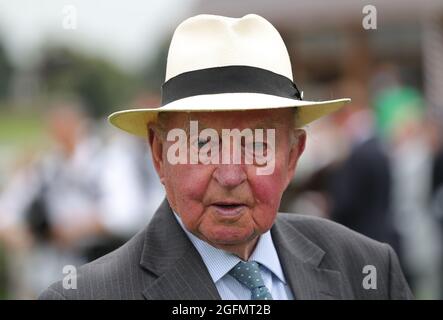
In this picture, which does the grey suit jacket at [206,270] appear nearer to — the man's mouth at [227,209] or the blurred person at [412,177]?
the man's mouth at [227,209]

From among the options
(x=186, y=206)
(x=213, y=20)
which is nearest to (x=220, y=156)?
(x=186, y=206)

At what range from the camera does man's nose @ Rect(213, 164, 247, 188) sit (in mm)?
2749

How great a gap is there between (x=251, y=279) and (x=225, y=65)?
0.66 metres

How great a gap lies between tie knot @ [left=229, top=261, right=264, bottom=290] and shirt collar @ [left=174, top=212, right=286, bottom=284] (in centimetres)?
2

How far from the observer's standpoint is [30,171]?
32.0ft

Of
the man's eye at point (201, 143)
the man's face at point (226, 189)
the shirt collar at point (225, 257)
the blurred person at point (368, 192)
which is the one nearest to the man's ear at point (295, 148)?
the man's face at point (226, 189)

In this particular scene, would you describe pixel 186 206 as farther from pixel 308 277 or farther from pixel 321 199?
pixel 321 199

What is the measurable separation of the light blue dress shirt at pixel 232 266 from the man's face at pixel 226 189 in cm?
6

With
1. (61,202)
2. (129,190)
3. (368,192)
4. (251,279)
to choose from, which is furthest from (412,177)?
(251,279)

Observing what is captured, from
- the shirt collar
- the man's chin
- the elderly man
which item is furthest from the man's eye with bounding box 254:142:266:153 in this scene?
the shirt collar

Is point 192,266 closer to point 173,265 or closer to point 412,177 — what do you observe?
point 173,265

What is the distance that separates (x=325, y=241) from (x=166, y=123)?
2.40ft

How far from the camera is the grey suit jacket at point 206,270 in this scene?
9.60ft

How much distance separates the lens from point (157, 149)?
9.95ft
